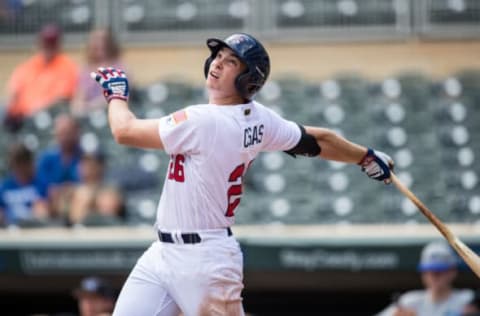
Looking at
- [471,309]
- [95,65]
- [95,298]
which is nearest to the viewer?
[95,298]

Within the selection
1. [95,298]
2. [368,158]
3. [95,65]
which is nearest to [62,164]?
[95,65]

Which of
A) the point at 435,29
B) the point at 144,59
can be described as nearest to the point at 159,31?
the point at 144,59

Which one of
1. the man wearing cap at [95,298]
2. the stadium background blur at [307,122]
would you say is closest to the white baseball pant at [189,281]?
the man wearing cap at [95,298]

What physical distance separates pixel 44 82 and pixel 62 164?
1666mm

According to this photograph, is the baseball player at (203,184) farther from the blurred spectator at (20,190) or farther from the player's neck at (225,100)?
the blurred spectator at (20,190)

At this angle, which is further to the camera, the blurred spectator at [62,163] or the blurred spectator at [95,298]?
the blurred spectator at [62,163]

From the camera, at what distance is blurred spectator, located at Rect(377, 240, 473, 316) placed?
21.7 feet

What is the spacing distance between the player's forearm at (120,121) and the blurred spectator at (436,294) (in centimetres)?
260

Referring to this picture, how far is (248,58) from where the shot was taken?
14.6 ft

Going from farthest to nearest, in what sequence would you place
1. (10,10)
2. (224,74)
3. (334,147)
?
1. (10,10)
2. (334,147)
3. (224,74)

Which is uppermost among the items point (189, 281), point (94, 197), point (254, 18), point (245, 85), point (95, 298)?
point (245, 85)

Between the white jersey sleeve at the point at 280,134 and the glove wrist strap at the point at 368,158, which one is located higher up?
the white jersey sleeve at the point at 280,134

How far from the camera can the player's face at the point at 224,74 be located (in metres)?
4.48

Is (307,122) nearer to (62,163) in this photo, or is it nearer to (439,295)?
(62,163)
